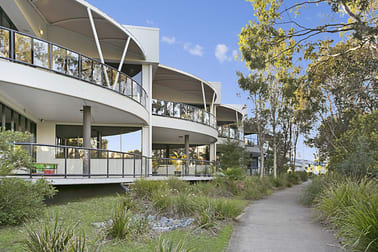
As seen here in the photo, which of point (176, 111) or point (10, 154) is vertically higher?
point (176, 111)

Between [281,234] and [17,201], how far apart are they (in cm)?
617

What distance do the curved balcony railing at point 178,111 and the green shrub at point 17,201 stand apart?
13045 mm

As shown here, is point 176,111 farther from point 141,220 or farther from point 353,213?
point 353,213

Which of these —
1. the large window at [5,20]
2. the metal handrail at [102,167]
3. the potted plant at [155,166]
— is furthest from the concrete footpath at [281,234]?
the large window at [5,20]

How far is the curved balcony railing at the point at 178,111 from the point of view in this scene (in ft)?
68.7

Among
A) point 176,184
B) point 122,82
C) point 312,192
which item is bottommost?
point 312,192

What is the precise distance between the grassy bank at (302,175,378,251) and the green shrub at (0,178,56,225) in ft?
21.7

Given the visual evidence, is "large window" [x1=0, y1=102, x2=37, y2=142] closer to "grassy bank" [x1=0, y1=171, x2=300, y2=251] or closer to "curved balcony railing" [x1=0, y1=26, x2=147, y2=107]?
"curved balcony railing" [x1=0, y1=26, x2=147, y2=107]

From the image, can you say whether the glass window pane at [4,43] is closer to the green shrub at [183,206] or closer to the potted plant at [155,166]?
the green shrub at [183,206]

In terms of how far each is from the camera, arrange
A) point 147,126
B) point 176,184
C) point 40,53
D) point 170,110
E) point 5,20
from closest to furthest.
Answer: point 40,53, point 5,20, point 176,184, point 147,126, point 170,110

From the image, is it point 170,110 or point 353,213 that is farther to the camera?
point 170,110

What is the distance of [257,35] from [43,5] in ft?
30.9

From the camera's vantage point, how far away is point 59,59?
1195 cm

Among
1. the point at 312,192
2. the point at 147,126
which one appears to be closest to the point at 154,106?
the point at 147,126
